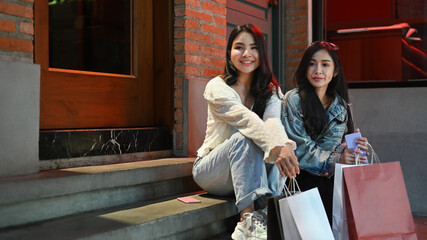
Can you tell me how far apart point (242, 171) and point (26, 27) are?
1368 mm

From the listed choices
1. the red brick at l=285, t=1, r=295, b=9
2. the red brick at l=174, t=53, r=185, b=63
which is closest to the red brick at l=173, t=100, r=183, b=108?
the red brick at l=174, t=53, r=185, b=63

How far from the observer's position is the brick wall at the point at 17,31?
7.33 feet

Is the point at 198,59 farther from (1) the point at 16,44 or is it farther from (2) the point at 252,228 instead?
(2) the point at 252,228

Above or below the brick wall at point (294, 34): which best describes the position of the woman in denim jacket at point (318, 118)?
below

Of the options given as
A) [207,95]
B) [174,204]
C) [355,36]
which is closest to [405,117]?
[355,36]

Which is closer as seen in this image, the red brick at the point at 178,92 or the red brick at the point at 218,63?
the red brick at the point at 178,92

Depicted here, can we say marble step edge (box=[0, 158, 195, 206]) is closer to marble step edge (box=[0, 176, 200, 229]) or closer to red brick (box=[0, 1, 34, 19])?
marble step edge (box=[0, 176, 200, 229])

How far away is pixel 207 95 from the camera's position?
2695 millimetres

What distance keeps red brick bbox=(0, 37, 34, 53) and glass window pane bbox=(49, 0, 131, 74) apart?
46cm

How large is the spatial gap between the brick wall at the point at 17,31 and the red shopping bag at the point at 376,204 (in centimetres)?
171

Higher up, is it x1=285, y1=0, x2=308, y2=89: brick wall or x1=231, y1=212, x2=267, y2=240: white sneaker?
x1=285, y1=0, x2=308, y2=89: brick wall

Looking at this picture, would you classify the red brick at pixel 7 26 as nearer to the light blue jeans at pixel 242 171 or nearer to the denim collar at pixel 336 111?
the light blue jeans at pixel 242 171

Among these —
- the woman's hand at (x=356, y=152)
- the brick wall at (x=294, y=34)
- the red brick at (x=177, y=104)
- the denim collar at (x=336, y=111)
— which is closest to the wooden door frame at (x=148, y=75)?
the red brick at (x=177, y=104)

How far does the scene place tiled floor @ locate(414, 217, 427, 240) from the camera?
11.0 ft
